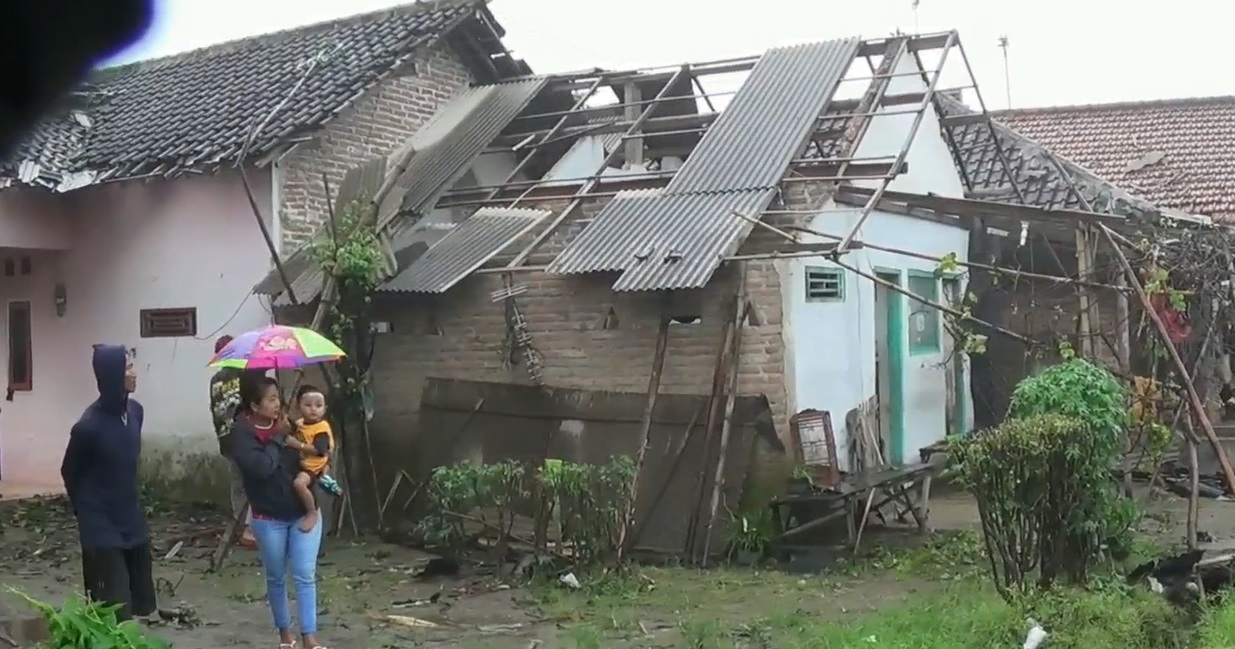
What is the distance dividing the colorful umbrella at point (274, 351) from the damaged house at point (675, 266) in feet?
7.07

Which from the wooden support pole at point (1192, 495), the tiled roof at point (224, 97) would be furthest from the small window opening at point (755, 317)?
the tiled roof at point (224, 97)

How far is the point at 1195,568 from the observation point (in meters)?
7.50

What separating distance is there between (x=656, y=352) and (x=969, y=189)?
6210 millimetres

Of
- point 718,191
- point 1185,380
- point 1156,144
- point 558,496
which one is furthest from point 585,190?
point 1156,144

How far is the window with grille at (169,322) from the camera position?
484 inches

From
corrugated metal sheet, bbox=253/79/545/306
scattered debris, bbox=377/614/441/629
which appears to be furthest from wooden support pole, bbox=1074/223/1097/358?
scattered debris, bbox=377/614/441/629

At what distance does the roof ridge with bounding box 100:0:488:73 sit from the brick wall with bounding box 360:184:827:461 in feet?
11.3

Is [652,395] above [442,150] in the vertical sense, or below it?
below

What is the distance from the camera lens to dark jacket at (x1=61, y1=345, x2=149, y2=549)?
20.3 ft

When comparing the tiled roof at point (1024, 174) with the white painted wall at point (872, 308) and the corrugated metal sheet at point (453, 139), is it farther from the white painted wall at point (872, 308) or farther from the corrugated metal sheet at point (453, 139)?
the corrugated metal sheet at point (453, 139)

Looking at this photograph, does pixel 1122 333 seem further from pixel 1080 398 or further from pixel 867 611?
pixel 867 611

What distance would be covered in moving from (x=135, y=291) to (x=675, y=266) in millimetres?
6278

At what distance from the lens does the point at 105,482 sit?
624cm

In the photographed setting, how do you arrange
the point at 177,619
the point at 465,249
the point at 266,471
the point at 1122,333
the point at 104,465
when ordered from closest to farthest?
the point at 104,465
the point at 266,471
the point at 177,619
the point at 1122,333
the point at 465,249
